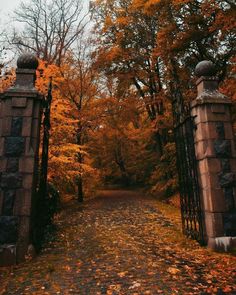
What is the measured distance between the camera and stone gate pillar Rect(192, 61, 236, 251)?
600 centimetres

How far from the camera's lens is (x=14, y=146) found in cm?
600

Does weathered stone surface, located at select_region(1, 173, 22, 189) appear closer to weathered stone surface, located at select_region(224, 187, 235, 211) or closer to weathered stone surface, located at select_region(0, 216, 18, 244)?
weathered stone surface, located at select_region(0, 216, 18, 244)

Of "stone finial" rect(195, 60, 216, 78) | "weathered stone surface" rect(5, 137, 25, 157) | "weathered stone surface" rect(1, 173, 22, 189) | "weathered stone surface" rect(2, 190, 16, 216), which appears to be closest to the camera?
"weathered stone surface" rect(2, 190, 16, 216)

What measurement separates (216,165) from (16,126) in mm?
4649

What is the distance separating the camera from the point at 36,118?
6273 mm

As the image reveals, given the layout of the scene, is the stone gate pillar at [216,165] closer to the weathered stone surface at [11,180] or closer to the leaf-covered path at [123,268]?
the leaf-covered path at [123,268]

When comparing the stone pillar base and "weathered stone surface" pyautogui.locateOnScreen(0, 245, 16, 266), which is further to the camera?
the stone pillar base

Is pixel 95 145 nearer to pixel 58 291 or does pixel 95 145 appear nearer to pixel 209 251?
pixel 209 251

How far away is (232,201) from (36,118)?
16.0 ft

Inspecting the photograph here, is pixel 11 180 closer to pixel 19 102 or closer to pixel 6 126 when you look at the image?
pixel 6 126

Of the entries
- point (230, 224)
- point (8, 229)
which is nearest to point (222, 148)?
point (230, 224)

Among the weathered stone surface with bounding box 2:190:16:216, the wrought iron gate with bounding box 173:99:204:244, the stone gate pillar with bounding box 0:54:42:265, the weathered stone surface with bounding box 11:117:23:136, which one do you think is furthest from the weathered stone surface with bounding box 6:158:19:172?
the wrought iron gate with bounding box 173:99:204:244

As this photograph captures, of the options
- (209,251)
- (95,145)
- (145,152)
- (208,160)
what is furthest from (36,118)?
(145,152)

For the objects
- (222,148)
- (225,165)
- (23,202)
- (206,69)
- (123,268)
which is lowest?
(123,268)
